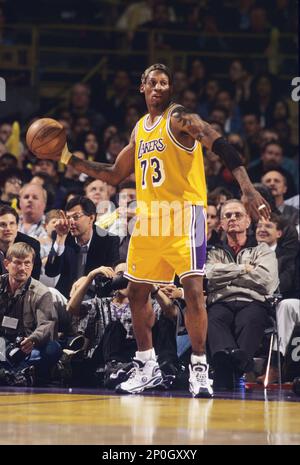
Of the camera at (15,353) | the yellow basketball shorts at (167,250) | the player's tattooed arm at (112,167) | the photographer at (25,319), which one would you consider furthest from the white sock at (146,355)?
the player's tattooed arm at (112,167)

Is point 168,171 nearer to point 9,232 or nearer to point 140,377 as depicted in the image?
point 140,377

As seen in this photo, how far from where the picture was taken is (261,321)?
7695mm

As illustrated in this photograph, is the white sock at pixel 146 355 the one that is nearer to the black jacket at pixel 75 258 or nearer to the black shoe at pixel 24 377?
the black shoe at pixel 24 377

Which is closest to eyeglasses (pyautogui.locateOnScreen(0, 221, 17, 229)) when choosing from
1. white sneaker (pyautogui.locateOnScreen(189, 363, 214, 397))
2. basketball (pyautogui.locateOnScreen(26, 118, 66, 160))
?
basketball (pyautogui.locateOnScreen(26, 118, 66, 160))

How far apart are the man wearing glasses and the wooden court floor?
36 cm

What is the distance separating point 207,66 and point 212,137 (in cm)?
820

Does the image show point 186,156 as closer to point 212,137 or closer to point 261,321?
point 212,137

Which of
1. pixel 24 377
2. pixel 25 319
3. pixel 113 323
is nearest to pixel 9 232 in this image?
pixel 25 319

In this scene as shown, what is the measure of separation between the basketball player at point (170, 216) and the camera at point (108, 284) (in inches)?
17.8

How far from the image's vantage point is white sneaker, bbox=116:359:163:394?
7082 millimetres

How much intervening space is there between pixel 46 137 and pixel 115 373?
1.60m

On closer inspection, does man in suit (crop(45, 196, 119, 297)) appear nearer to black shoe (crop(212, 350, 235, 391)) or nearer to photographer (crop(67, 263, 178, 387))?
photographer (crop(67, 263, 178, 387))

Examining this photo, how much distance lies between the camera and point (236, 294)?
790 cm
